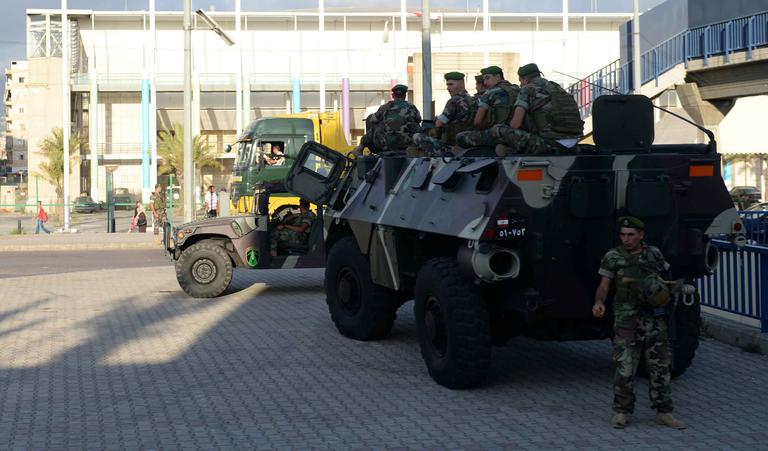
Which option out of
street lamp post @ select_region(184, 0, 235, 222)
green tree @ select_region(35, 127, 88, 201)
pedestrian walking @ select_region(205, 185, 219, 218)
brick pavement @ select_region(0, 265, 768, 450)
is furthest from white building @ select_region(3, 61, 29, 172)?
brick pavement @ select_region(0, 265, 768, 450)

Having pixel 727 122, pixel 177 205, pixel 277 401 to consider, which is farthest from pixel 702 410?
pixel 177 205

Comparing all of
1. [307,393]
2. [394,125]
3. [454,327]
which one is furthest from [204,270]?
[454,327]

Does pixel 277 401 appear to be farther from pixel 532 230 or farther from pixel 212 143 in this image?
pixel 212 143

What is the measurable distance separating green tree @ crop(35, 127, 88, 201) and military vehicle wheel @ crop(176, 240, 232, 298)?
2176 inches

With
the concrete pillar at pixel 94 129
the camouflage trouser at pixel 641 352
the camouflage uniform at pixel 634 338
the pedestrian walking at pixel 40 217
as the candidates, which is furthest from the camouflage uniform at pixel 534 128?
the concrete pillar at pixel 94 129

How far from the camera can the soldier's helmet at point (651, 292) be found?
7.22 m

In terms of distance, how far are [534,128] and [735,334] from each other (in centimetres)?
338

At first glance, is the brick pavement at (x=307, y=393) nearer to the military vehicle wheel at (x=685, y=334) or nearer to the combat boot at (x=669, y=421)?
the combat boot at (x=669, y=421)

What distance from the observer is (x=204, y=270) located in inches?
625

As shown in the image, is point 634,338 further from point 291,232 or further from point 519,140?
point 291,232

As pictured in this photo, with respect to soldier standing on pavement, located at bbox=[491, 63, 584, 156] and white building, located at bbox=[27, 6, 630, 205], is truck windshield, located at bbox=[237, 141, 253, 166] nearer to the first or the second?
soldier standing on pavement, located at bbox=[491, 63, 584, 156]

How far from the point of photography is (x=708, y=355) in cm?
1037

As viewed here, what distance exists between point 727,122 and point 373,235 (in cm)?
2408

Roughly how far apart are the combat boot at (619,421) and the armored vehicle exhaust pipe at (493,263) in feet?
4.19
